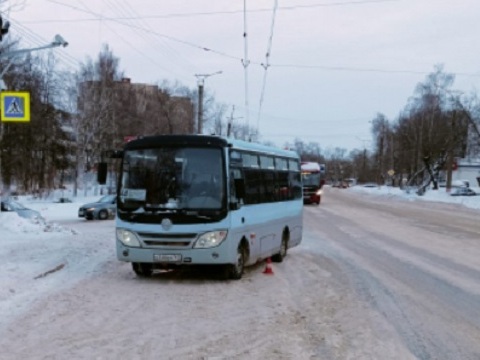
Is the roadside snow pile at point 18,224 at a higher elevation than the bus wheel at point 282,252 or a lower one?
lower

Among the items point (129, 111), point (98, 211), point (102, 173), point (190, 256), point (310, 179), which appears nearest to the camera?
point (190, 256)

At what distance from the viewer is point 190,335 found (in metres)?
7.21

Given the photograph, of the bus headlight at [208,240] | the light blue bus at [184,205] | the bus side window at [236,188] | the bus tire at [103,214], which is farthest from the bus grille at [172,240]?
the bus tire at [103,214]

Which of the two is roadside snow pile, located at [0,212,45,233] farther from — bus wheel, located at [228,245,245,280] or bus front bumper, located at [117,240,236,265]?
bus wheel, located at [228,245,245,280]

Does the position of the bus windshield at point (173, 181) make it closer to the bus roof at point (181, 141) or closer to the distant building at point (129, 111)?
the bus roof at point (181, 141)

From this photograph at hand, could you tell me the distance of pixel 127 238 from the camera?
11.4 meters

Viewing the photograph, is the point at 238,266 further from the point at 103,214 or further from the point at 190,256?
the point at 103,214

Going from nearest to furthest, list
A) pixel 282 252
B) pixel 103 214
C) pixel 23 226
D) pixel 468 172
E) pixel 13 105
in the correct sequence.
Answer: pixel 282 252, pixel 13 105, pixel 23 226, pixel 103 214, pixel 468 172

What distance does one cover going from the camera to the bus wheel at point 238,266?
37.3 ft

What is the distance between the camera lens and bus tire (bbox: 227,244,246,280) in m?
11.4

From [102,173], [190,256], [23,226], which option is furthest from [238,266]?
[23,226]

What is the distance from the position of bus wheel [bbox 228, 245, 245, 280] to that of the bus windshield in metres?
1.12

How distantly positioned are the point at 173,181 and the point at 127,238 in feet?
4.40

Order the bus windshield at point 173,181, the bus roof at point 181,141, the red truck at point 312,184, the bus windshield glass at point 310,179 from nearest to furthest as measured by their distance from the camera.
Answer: the bus windshield at point 173,181
the bus roof at point 181,141
the red truck at point 312,184
the bus windshield glass at point 310,179
